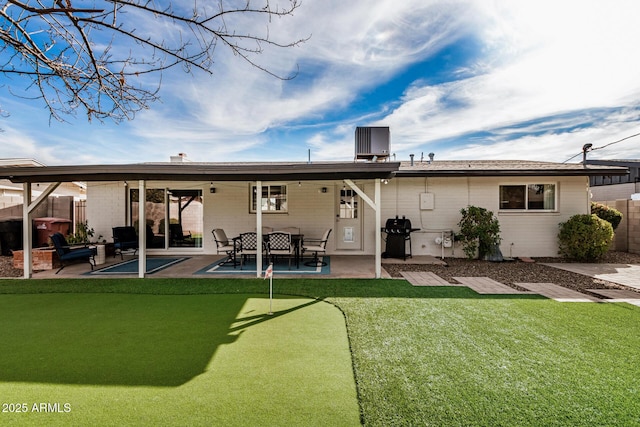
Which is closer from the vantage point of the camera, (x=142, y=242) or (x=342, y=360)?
(x=342, y=360)

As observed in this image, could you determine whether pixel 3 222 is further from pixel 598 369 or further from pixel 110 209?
pixel 598 369

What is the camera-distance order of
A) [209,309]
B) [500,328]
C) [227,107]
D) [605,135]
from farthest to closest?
[605,135]
[227,107]
[209,309]
[500,328]

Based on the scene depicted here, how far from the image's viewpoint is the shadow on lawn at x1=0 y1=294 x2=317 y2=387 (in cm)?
265

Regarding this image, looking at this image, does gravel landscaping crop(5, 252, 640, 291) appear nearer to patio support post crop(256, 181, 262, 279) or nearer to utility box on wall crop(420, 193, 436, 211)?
utility box on wall crop(420, 193, 436, 211)

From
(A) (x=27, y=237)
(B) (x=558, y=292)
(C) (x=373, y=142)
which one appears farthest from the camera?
(C) (x=373, y=142)

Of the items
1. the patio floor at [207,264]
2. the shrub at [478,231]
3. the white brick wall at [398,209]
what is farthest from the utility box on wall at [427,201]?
the patio floor at [207,264]

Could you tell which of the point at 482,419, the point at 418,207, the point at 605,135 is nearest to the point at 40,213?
the point at 418,207

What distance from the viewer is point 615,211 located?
955cm

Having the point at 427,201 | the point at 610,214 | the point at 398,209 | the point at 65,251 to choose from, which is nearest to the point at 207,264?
the point at 65,251

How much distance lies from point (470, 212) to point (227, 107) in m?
8.15

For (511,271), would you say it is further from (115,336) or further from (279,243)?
(115,336)

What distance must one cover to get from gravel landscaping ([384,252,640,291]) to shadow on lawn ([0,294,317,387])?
4.16 m

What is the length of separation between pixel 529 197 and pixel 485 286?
5194 mm

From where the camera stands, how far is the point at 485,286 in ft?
19.0
